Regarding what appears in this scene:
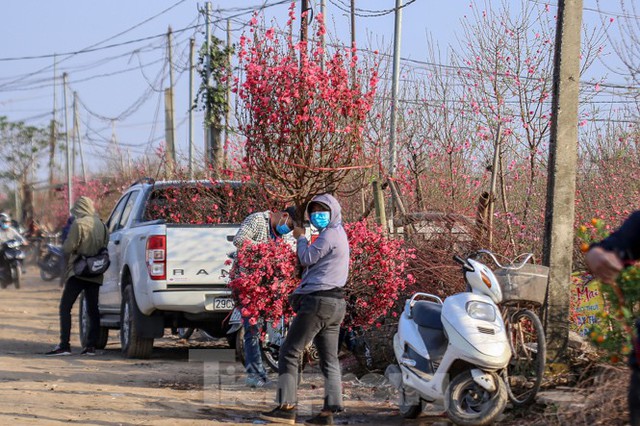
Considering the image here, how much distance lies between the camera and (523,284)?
8.11 meters

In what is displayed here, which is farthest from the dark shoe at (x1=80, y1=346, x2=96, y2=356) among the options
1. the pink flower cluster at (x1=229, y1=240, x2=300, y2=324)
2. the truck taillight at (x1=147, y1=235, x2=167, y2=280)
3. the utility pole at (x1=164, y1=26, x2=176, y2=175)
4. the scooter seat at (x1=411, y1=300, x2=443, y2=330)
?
the utility pole at (x1=164, y1=26, x2=176, y2=175)

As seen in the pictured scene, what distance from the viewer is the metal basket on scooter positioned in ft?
26.6

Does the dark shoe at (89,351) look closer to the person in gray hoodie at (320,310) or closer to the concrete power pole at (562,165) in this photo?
the person in gray hoodie at (320,310)

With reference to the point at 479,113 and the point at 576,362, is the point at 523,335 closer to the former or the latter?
the point at 576,362

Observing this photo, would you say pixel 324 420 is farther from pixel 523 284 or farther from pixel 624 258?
pixel 624 258

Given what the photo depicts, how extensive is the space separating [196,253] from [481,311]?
15.4ft

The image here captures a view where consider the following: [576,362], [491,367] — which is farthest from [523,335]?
[491,367]

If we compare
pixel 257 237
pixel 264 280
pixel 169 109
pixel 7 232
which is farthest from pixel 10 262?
pixel 264 280

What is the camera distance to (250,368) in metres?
10.2

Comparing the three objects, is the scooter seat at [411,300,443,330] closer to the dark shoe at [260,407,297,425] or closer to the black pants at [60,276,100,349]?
the dark shoe at [260,407,297,425]

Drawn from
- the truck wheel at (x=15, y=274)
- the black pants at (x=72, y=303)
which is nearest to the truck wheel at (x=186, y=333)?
the black pants at (x=72, y=303)

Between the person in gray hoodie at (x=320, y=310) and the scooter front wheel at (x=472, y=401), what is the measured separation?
112 cm

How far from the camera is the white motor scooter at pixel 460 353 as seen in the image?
760 cm

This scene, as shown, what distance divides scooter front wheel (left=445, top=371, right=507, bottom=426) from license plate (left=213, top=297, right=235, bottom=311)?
4.54 m
